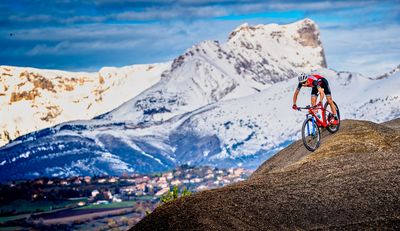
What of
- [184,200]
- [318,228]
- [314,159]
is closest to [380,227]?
[318,228]

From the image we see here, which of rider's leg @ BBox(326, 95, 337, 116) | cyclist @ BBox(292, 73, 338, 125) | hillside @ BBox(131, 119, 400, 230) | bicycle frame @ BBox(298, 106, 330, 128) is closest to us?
hillside @ BBox(131, 119, 400, 230)

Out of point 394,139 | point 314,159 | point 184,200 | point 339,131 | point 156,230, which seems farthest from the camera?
point 339,131

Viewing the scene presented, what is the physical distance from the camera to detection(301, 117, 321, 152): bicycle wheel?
167 ft

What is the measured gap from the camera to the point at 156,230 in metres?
33.8

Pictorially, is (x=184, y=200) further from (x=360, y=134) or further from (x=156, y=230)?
(x=360, y=134)

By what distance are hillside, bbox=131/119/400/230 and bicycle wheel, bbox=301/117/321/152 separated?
587 centimetres

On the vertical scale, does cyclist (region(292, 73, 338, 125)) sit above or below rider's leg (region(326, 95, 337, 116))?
above

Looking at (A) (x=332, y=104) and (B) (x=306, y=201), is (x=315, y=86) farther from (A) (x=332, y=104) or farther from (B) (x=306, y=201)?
(B) (x=306, y=201)

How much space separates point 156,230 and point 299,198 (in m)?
6.99

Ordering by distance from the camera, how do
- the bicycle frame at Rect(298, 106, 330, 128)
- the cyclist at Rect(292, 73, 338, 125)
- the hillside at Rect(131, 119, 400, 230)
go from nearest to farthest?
the hillside at Rect(131, 119, 400, 230) < the cyclist at Rect(292, 73, 338, 125) < the bicycle frame at Rect(298, 106, 330, 128)

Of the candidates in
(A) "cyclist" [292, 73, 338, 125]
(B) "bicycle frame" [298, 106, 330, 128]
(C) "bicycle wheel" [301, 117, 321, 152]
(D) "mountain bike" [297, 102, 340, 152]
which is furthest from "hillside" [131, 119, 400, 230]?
(B) "bicycle frame" [298, 106, 330, 128]

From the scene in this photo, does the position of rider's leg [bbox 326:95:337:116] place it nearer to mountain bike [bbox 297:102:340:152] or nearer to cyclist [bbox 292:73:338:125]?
cyclist [bbox 292:73:338:125]

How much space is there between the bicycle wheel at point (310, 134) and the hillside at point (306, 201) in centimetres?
587

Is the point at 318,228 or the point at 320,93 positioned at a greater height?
the point at 320,93
